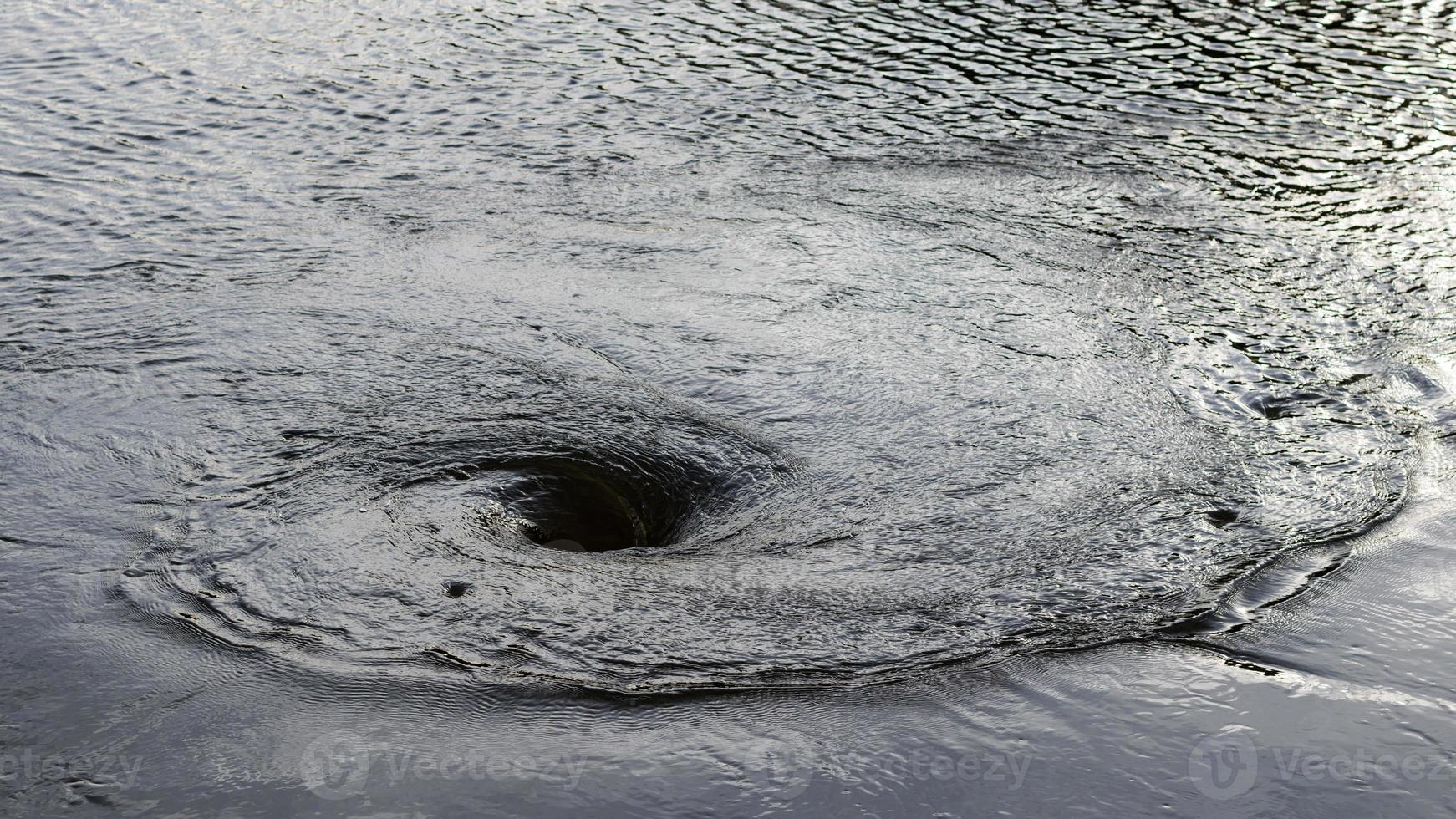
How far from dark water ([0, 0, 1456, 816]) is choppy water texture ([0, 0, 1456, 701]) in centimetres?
3

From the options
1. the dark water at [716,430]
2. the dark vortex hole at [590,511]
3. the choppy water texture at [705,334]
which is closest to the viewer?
the dark water at [716,430]

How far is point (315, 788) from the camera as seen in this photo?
14.1ft

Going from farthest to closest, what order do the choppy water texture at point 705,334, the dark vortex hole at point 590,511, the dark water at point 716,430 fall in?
1. the dark vortex hole at point 590,511
2. the choppy water texture at point 705,334
3. the dark water at point 716,430

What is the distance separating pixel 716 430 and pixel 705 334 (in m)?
1.13

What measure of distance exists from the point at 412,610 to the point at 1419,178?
8549 mm

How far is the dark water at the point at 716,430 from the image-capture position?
459cm

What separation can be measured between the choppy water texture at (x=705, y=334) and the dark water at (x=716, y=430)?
0.03 metres

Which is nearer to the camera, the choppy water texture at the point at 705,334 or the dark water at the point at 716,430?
the dark water at the point at 716,430

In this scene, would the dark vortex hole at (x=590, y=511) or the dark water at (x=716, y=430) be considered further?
the dark vortex hole at (x=590, y=511)

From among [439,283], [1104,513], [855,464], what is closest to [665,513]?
[855,464]

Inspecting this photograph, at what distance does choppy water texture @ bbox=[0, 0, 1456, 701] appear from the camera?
535 centimetres

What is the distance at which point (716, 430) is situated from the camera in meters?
6.54

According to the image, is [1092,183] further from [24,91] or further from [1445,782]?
[24,91]

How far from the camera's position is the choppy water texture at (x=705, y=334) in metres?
5.35
